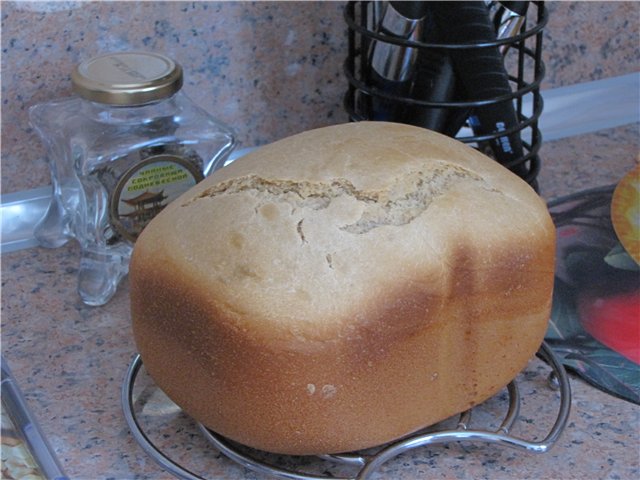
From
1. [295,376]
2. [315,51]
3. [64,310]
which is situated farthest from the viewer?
[315,51]

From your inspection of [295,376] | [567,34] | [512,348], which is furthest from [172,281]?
[567,34]

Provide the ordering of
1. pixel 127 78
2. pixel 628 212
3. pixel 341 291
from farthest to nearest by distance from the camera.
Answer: pixel 628 212 → pixel 127 78 → pixel 341 291

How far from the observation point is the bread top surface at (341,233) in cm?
41

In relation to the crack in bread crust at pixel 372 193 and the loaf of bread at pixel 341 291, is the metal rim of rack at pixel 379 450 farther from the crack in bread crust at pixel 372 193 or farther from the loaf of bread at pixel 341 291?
the crack in bread crust at pixel 372 193

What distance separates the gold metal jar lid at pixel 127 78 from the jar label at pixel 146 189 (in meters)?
0.05

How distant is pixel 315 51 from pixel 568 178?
24 centimetres

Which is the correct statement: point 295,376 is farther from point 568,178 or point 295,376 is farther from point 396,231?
point 568,178

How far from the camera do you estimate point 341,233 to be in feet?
1.39

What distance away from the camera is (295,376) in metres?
0.41

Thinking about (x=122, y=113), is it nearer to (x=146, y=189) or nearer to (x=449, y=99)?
(x=146, y=189)

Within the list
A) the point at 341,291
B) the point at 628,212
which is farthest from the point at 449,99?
the point at 341,291

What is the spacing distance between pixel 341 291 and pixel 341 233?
31 mm

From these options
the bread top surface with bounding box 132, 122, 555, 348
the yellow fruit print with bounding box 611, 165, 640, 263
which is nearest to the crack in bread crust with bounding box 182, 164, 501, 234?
the bread top surface with bounding box 132, 122, 555, 348

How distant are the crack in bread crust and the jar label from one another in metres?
0.15
